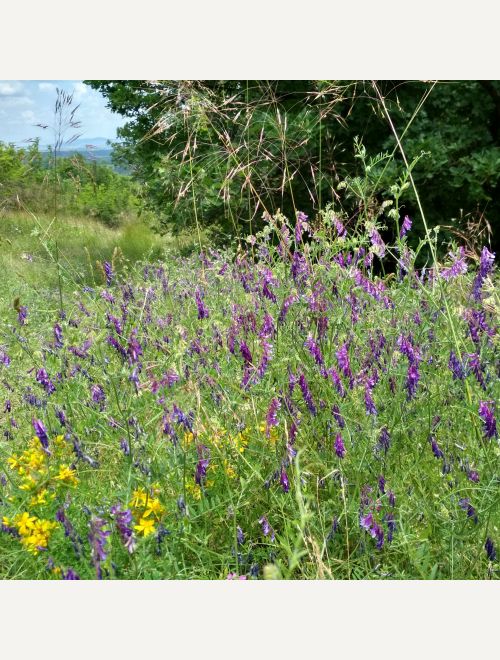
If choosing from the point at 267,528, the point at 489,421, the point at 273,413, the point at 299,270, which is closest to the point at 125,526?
the point at 267,528

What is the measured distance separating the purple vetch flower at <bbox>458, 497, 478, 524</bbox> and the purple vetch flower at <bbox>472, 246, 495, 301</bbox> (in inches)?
30.5

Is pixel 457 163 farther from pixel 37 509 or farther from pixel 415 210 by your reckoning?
pixel 37 509

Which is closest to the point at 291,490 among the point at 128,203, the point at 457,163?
the point at 457,163

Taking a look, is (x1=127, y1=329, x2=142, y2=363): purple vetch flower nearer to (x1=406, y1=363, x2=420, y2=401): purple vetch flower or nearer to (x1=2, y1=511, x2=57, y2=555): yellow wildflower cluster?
(x1=2, y1=511, x2=57, y2=555): yellow wildflower cluster

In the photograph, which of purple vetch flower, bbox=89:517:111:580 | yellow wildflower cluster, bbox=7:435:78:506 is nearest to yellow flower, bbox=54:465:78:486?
yellow wildflower cluster, bbox=7:435:78:506

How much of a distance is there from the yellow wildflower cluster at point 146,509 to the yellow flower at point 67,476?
0.91ft

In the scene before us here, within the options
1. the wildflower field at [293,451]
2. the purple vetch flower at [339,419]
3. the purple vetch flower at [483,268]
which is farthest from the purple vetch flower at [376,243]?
the purple vetch flower at [339,419]

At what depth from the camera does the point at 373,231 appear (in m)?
2.56

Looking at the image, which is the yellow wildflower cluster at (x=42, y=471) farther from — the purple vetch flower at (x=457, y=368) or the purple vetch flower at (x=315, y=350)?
the purple vetch flower at (x=457, y=368)

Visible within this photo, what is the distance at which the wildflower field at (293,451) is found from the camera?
75.3 inches

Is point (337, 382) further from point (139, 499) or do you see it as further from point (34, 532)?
point (34, 532)

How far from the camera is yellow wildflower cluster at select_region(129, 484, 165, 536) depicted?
188cm

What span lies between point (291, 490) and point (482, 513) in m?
0.58

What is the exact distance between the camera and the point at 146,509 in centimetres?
191
